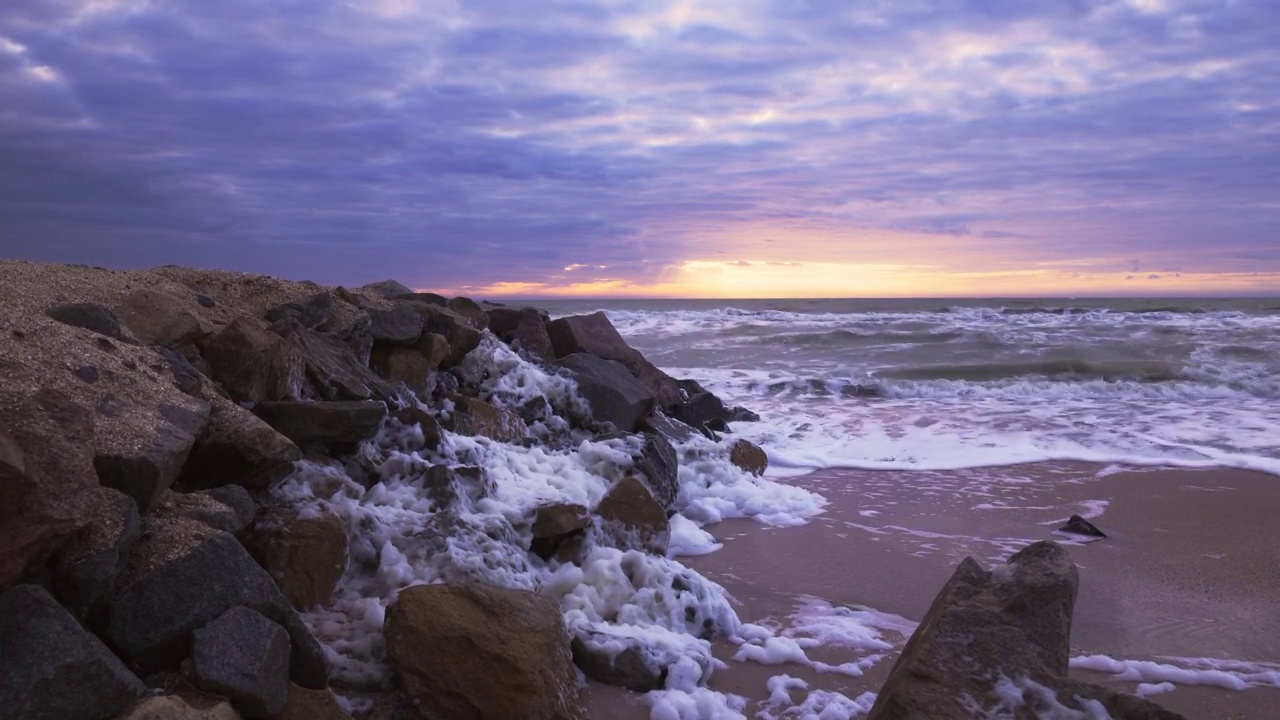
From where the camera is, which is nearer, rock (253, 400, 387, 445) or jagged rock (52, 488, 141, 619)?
jagged rock (52, 488, 141, 619)

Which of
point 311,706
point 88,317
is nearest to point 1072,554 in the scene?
point 311,706

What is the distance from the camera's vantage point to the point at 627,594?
428cm

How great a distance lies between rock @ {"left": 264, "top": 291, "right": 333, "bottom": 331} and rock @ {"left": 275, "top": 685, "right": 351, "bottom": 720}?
9.70 feet

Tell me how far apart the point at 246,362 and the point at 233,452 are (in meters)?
0.85

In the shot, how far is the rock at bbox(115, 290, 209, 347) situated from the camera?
13.9 ft

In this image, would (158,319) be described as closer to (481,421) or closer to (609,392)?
(481,421)

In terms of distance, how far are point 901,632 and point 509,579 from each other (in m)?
1.85

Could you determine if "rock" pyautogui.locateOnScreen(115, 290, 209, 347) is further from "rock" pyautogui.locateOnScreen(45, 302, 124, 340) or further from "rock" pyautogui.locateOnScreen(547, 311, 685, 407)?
"rock" pyautogui.locateOnScreen(547, 311, 685, 407)

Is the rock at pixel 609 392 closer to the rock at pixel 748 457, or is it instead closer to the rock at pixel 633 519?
the rock at pixel 748 457

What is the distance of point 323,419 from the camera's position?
14.5 feet

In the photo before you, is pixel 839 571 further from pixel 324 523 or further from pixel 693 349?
pixel 693 349

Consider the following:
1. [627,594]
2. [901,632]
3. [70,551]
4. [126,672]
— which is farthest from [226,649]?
[901,632]

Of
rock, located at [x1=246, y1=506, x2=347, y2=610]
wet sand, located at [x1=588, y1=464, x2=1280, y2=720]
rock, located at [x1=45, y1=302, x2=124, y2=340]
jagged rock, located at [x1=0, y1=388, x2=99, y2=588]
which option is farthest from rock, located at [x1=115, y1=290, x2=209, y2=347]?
wet sand, located at [x1=588, y1=464, x2=1280, y2=720]

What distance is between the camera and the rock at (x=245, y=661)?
101 inches
